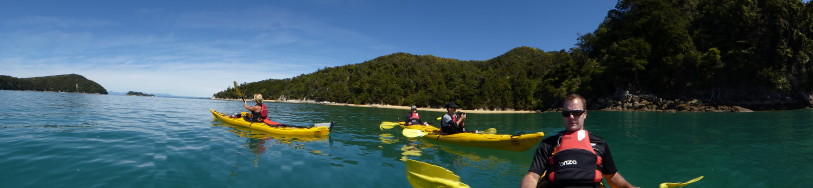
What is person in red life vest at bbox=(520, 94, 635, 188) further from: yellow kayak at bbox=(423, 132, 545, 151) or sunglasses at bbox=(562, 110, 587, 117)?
yellow kayak at bbox=(423, 132, 545, 151)

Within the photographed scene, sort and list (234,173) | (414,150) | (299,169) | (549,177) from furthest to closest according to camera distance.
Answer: (414,150)
(299,169)
(234,173)
(549,177)

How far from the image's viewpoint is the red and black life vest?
3047mm

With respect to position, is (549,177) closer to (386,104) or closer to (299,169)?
(299,169)

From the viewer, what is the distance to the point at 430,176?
13.5 ft

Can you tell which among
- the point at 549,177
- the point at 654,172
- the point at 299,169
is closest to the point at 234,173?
the point at 299,169

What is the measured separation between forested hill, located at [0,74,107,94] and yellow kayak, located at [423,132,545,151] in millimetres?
207063

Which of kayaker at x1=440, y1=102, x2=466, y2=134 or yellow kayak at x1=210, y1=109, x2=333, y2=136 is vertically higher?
kayaker at x1=440, y1=102, x2=466, y2=134

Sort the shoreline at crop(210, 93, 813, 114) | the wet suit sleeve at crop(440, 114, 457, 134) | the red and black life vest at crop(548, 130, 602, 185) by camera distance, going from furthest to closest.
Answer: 1. the shoreline at crop(210, 93, 813, 114)
2. the wet suit sleeve at crop(440, 114, 457, 134)
3. the red and black life vest at crop(548, 130, 602, 185)

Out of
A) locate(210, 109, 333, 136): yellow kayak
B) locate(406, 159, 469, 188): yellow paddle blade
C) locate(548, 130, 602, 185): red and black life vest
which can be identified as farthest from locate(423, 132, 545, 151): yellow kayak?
locate(548, 130, 602, 185): red and black life vest

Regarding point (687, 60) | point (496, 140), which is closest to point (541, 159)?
point (496, 140)

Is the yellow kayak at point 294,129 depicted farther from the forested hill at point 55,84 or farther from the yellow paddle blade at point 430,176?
the forested hill at point 55,84

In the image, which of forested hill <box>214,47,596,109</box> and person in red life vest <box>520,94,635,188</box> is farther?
forested hill <box>214,47,596,109</box>

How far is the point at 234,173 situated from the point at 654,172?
9.80 meters

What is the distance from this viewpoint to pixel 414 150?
37.1 feet
